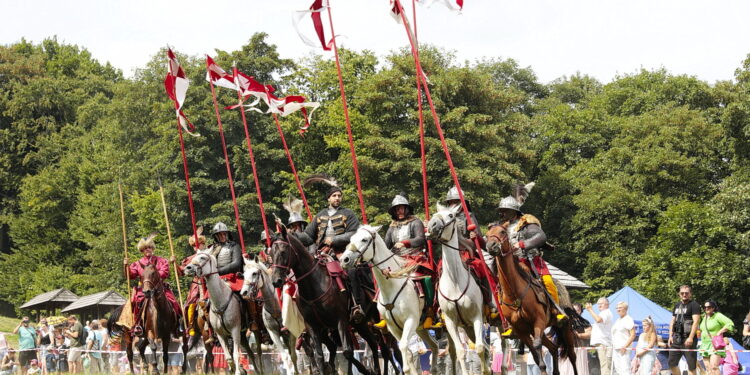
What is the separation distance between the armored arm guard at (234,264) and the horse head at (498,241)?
24.5 feet

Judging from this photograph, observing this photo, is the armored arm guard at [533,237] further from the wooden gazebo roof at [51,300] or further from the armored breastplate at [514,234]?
the wooden gazebo roof at [51,300]

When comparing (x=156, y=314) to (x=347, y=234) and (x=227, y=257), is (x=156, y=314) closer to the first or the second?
(x=227, y=257)

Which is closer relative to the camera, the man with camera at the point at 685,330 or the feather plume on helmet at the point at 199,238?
the man with camera at the point at 685,330

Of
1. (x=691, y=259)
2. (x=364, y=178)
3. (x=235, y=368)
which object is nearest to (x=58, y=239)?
(x=364, y=178)

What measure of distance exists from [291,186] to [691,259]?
20499 millimetres

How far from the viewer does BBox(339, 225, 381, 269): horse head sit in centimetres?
1497

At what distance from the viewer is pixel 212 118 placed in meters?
56.0

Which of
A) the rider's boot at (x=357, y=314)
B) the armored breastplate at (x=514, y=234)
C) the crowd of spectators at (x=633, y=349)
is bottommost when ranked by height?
the crowd of spectators at (x=633, y=349)

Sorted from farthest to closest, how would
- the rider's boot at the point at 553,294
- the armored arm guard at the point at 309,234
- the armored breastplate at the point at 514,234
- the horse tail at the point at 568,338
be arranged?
the armored arm guard at the point at 309,234 → the horse tail at the point at 568,338 → the armored breastplate at the point at 514,234 → the rider's boot at the point at 553,294

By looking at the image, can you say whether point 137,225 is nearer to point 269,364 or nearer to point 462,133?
point 462,133

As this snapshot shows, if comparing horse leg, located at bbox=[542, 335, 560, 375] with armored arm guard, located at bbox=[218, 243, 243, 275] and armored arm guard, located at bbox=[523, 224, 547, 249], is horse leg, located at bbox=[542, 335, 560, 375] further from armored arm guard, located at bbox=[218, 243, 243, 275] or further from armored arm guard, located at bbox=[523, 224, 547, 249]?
armored arm guard, located at bbox=[218, 243, 243, 275]

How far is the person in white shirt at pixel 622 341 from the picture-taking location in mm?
20312

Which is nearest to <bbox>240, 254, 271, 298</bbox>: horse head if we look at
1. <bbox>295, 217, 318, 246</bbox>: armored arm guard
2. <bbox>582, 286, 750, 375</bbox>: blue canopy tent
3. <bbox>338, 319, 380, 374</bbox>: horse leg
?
<bbox>295, 217, 318, 246</bbox>: armored arm guard

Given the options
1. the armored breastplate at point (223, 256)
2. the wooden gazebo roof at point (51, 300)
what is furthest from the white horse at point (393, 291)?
the wooden gazebo roof at point (51, 300)
